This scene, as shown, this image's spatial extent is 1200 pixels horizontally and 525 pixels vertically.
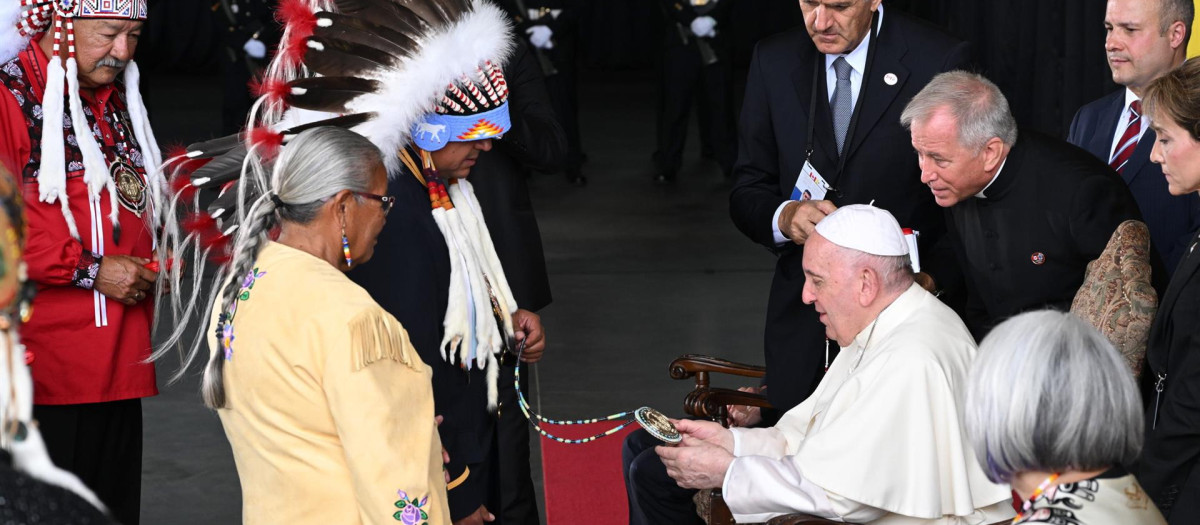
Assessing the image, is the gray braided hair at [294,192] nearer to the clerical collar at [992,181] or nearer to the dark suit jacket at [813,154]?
the dark suit jacket at [813,154]

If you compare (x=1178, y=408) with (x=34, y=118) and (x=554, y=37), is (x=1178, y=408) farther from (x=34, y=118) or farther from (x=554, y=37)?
(x=554, y=37)

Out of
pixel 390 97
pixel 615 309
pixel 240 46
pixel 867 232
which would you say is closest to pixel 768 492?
pixel 867 232

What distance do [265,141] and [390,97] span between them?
265 mm

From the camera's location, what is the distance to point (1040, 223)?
9.25ft

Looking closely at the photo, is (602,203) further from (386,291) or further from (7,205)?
(7,205)

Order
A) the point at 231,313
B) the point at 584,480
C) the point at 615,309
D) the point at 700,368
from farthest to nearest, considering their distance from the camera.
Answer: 1. the point at 615,309
2. the point at 584,480
3. the point at 700,368
4. the point at 231,313

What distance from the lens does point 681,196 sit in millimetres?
9750

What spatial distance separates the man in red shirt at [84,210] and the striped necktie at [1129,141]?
7.57 ft

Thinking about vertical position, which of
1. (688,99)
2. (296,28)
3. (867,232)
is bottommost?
(688,99)

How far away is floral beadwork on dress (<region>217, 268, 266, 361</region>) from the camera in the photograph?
217 centimetres

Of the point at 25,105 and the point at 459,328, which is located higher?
the point at 25,105

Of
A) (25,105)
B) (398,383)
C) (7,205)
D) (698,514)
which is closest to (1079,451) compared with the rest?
(398,383)

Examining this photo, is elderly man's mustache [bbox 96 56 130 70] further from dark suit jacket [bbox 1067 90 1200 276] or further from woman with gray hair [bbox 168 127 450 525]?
dark suit jacket [bbox 1067 90 1200 276]

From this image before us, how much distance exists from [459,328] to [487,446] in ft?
1.05
